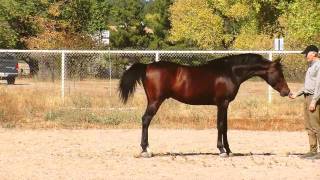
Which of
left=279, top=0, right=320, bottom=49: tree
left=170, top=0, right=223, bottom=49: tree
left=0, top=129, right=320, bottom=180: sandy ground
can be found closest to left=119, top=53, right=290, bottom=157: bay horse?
left=0, top=129, right=320, bottom=180: sandy ground

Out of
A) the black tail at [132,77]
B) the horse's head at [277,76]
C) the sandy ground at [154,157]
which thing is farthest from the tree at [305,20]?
the black tail at [132,77]

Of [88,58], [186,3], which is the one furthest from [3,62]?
[186,3]

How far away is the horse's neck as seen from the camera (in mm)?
11773

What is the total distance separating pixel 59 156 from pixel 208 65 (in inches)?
125

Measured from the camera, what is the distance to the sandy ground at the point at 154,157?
977 cm

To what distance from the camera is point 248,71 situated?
1179cm

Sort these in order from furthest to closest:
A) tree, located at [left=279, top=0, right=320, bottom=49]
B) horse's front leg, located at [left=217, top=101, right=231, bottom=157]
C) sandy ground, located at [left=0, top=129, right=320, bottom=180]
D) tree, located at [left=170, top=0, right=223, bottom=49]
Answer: tree, located at [left=170, top=0, right=223, bottom=49], tree, located at [left=279, top=0, right=320, bottom=49], horse's front leg, located at [left=217, top=101, right=231, bottom=157], sandy ground, located at [left=0, top=129, right=320, bottom=180]

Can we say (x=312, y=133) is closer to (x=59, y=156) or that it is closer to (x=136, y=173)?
(x=136, y=173)

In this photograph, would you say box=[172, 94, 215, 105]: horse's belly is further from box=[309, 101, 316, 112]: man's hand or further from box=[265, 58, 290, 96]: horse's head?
box=[309, 101, 316, 112]: man's hand

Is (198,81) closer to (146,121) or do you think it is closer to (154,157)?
(146,121)

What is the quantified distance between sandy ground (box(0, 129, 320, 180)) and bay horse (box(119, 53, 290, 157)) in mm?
837

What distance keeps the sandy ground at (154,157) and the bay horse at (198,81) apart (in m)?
0.84

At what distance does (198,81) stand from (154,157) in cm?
158

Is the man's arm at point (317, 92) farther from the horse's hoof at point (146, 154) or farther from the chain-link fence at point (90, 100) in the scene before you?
the chain-link fence at point (90, 100)
